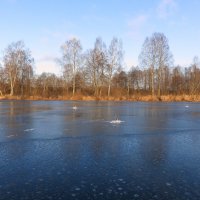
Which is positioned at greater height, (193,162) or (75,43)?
(75,43)

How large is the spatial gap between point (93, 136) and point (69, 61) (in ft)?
138

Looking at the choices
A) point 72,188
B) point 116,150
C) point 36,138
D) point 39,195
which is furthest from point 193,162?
point 36,138

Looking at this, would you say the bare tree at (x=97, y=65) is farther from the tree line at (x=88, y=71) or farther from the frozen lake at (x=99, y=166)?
the frozen lake at (x=99, y=166)

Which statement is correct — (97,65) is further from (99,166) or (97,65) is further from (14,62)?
(99,166)

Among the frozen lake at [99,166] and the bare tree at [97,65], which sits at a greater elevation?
the bare tree at [97,65]

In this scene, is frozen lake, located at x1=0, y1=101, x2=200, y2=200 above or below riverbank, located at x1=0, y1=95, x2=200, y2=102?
below

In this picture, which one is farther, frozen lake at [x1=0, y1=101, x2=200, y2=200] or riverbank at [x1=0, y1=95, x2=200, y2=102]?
riverbank at [x1=0, y1=95, x2=200, y2=102]

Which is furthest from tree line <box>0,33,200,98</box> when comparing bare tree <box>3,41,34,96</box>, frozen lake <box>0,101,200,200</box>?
frozen lake <box>0,101,200,200</box>

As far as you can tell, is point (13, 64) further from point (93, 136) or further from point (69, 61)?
point (93, 136)

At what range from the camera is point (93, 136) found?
34.1ft

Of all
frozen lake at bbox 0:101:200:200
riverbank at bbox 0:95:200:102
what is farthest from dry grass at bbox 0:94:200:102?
frozen lake at bbox 0:101:200:200

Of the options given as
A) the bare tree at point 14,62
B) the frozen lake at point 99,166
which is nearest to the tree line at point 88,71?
the bare tree at point 14,62

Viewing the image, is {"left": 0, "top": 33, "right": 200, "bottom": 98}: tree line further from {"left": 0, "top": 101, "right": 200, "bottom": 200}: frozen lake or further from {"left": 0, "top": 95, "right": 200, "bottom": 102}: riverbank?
{"left": 0, "top": 101, "right": 200, "bottom": 200}: frozen lake

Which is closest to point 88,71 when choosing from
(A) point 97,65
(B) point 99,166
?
(A) point 97,65
